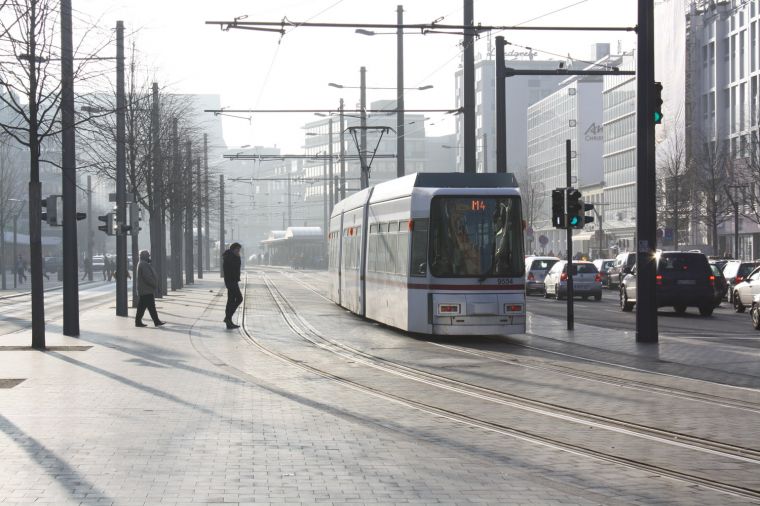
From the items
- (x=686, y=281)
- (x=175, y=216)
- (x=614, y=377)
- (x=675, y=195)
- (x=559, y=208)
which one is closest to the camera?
(x=614, y=377)

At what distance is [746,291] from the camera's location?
3550 cm

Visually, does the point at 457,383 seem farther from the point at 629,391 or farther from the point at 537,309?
the point at 537,309

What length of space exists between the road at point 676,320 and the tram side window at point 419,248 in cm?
603

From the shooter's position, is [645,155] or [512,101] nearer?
[645,155]

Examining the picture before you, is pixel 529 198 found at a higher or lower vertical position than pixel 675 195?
higher

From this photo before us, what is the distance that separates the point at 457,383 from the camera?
15.2m

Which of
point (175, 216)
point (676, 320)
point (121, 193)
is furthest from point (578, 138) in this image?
point (121, 193)

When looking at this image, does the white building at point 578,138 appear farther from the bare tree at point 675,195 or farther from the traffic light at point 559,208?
the traffic light at point 559,208

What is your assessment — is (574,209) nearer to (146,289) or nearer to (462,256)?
(462,256)

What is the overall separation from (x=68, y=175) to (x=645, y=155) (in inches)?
386

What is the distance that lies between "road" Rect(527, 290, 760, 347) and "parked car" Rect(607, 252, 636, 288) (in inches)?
373

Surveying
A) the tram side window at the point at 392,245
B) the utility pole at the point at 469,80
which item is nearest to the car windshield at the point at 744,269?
the utility pole at the point at 469,80

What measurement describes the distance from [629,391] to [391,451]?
17.4ft

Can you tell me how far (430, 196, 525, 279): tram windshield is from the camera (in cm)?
2150
